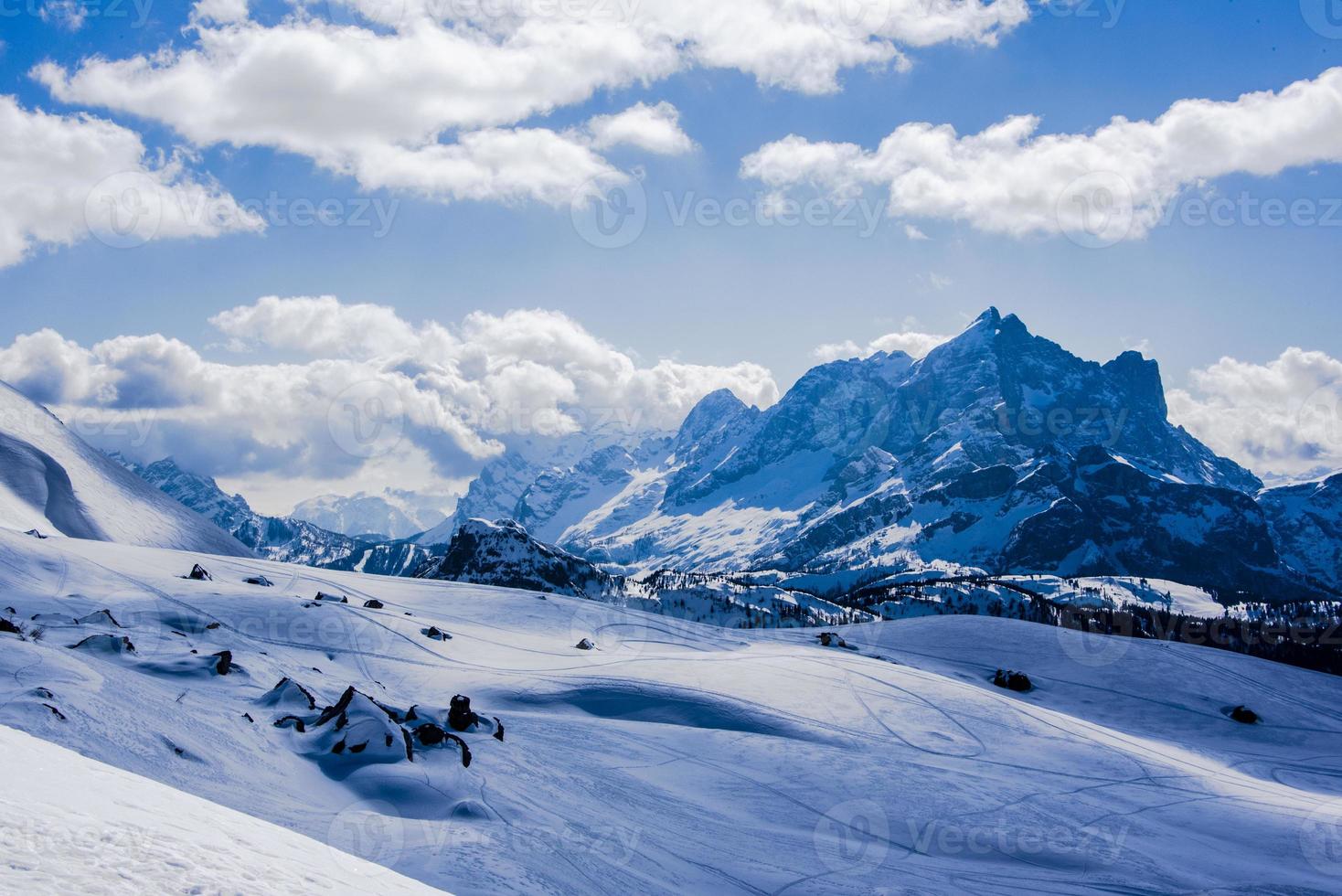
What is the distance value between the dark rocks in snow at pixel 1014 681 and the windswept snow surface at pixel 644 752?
1.17 meters

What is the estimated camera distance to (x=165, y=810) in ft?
46.4

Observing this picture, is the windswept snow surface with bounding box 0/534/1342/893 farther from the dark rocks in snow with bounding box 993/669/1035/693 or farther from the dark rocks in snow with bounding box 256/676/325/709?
the dark rocks in snow with bounding box 993/669/1035/693

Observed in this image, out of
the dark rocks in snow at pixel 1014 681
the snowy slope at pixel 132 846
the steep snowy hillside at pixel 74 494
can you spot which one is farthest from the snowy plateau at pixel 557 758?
the steep snowy hillside at pixel 74 494

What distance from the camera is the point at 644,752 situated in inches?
1694

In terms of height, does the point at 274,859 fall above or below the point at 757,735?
above

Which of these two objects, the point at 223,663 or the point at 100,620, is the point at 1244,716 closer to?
the point at 223,663

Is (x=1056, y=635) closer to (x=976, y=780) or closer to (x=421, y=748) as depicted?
(x=976, y=780)

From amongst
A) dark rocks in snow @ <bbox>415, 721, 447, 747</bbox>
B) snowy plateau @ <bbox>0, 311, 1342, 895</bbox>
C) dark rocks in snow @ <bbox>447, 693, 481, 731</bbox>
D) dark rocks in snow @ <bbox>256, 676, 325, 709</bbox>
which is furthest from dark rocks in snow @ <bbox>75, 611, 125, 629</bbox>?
dark rocks in snow @ <bbox>415, 721, 447, 747</bbox>

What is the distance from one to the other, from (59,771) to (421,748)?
19.2 meters

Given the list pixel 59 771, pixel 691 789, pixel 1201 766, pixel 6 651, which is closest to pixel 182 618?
pixel 6 651

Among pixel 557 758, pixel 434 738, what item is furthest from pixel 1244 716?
pixel 434 738

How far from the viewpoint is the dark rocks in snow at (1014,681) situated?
80938mm

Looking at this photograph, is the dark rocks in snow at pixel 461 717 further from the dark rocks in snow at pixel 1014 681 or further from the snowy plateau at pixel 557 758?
the dark rocks in snow at pixel 1014 681

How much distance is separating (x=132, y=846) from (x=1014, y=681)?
83278mm
